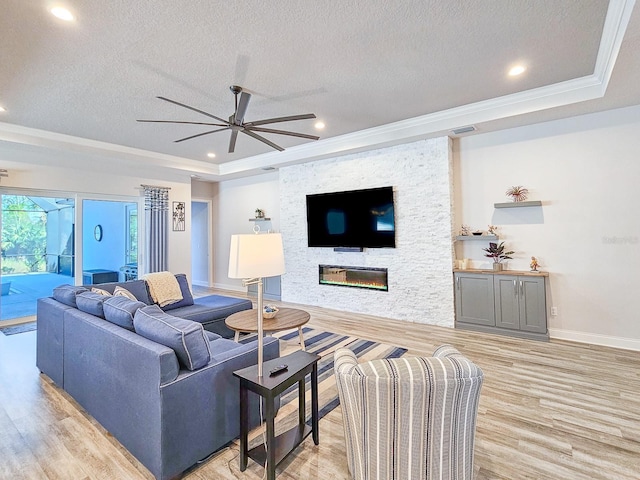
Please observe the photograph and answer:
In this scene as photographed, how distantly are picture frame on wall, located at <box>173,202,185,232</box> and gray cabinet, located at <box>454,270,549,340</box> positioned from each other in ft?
18.8

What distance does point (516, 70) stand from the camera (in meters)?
3.22

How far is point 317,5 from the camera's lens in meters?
2.26

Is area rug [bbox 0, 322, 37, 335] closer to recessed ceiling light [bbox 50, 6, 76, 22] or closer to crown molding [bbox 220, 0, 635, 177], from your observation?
recessed ceiling light [bbox 50, 6, 76, 22]

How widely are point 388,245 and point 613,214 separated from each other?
2.83 m

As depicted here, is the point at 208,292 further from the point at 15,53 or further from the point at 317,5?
the point at 317,5

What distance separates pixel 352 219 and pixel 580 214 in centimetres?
316

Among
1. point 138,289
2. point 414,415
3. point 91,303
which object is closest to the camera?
point 414,415

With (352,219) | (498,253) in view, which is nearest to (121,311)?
(352,219)

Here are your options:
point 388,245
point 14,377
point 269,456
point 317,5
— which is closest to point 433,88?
point 317,5

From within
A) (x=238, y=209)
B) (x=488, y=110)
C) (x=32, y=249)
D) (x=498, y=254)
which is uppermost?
(x=488, y=110)

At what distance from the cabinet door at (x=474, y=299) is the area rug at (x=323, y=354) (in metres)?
1.33

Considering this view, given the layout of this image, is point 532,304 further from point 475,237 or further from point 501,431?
point 501,431

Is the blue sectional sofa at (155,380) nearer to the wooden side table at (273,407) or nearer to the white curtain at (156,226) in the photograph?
the wooden side table at (273,407)

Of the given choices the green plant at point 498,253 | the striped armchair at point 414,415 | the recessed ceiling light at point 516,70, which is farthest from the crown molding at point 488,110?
the striped armchair at point 414,415
